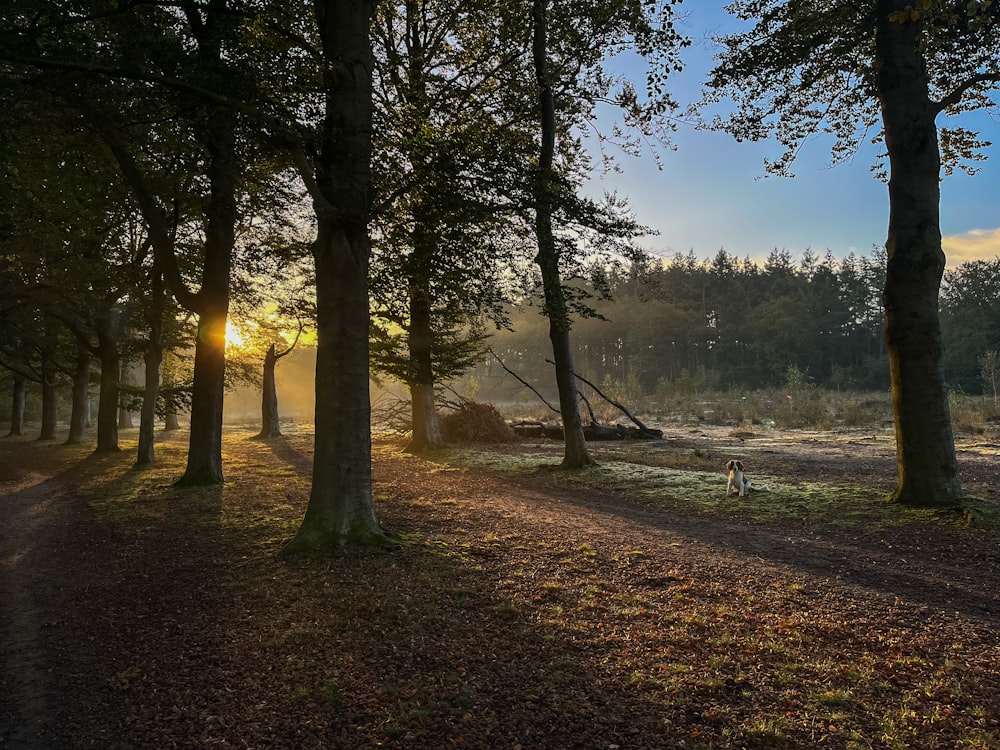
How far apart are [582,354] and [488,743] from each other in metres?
69.6

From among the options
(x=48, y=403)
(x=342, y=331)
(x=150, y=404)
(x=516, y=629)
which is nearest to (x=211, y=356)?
(x=150, y=404)

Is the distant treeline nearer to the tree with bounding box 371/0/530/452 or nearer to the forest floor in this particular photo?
the tree with bounding box 371/0/530/452

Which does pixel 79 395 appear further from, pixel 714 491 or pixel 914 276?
pixel 914 276

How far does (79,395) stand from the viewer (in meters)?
23.0

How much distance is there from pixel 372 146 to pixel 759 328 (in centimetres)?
6244

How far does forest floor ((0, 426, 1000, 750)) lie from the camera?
113 inches

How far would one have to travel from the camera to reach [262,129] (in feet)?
21.3

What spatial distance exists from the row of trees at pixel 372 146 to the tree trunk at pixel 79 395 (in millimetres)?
8771

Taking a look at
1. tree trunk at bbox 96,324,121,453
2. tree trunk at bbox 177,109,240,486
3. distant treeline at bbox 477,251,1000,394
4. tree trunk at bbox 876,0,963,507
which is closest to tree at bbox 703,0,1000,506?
tree trunk at bbox 876,0,963,507

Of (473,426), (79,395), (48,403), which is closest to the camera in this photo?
(473,426)

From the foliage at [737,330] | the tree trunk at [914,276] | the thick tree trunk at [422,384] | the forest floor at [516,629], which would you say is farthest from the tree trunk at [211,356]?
the foliage at [737,330]

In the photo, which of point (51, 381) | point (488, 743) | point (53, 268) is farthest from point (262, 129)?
point (51, 381)

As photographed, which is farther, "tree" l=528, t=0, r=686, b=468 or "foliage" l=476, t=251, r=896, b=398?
"foliage" l=476, t=251, r=896, b=398

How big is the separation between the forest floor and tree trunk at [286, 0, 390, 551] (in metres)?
0.54
